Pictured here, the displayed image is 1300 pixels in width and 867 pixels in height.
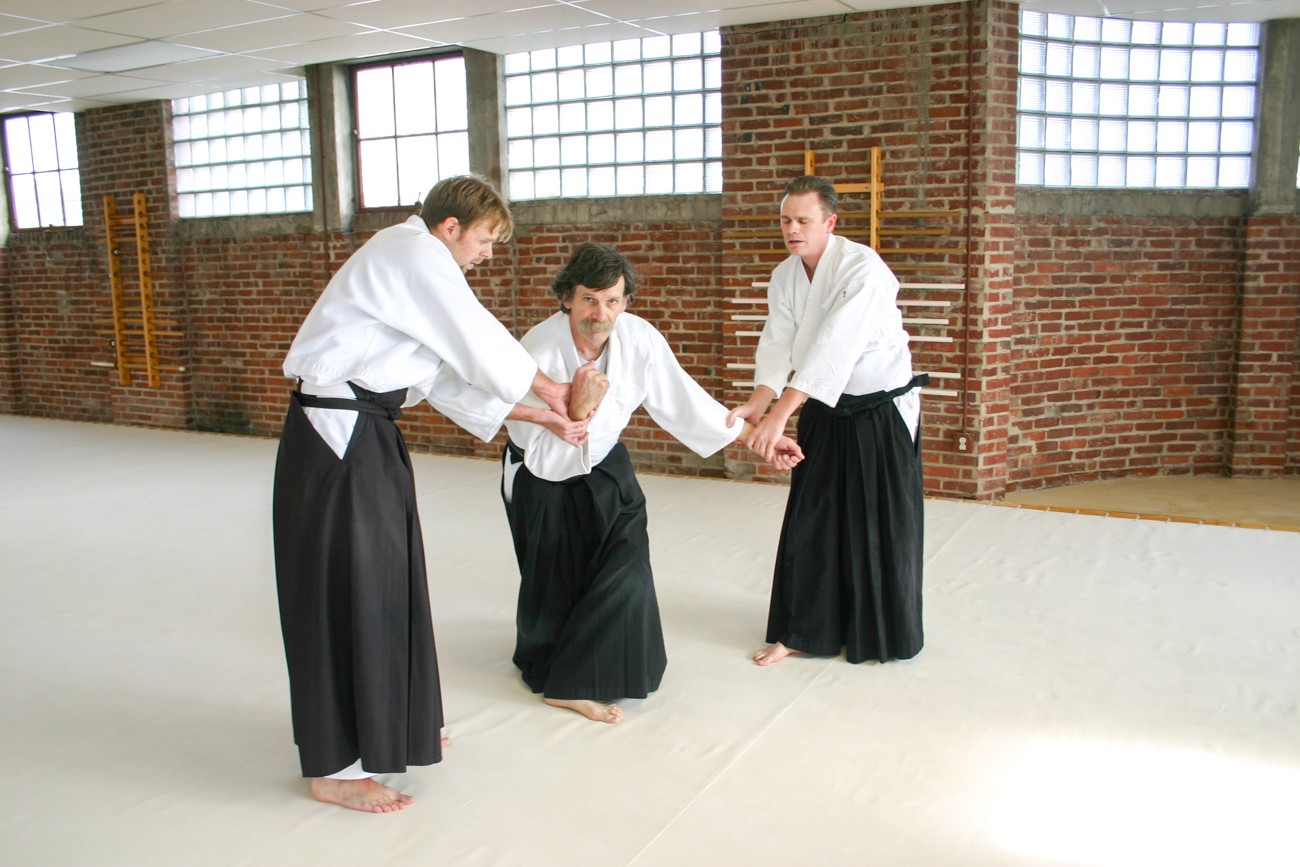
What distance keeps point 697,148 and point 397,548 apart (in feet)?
13.4

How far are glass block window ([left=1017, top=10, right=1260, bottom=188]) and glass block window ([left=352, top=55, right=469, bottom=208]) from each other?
339cm

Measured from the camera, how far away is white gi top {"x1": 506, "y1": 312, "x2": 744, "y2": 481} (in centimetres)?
279

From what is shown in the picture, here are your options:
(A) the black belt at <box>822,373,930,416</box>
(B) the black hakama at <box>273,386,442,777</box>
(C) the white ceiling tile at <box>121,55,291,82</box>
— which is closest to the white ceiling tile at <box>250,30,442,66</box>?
(C) the white ceiling tile at <box>121,55,291,82</box>

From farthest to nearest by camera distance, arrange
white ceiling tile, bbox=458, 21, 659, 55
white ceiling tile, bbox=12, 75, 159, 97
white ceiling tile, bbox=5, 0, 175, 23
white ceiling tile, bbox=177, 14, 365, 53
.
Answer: white ceiling tile, bbox=12, 75, 159, 97
white ceiling tile, bbox=458, 21, 659, 55
white ceiling tile, bbox=177, 14, 365, 53
white ceiling tile, bbox=5, 0, 175, 23

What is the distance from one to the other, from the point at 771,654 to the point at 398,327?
159 centimetres

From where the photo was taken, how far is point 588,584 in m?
2.87

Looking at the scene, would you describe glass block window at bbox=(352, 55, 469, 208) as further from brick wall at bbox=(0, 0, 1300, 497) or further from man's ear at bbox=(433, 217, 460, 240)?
man's ear at bbox=(433, 217, 460, 240)

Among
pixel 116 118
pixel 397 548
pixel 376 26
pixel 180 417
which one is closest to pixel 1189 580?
pixel 397 548

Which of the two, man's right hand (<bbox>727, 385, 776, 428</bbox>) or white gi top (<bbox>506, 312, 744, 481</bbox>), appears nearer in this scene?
white gi top (<bbox>506, 312, 744, 481</bbox>)

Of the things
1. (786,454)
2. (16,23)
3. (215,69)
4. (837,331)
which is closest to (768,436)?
(786,454)

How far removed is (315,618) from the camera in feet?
7.39

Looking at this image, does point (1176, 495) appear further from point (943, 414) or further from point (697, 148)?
point (697, 148)

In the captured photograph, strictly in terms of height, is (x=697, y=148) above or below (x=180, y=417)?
above

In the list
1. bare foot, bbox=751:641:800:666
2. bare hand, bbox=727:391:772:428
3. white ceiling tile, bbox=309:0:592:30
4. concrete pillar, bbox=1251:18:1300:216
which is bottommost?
bare foot, bbox=751:641:800:666
